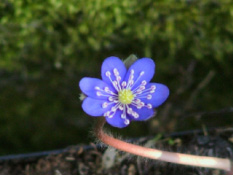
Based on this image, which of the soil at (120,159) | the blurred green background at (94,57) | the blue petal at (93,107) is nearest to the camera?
the blue petal at (93,107)

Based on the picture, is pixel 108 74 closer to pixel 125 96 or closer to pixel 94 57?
pixel 125 96

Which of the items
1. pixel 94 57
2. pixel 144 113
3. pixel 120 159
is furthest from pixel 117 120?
pixel 94 57

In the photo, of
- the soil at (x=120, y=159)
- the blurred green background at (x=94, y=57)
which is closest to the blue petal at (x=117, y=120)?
the soil at (x=120, y=159)

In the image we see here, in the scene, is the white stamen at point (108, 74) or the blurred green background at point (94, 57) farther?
the blurred green background at point (94, 57)

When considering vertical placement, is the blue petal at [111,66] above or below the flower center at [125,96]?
above

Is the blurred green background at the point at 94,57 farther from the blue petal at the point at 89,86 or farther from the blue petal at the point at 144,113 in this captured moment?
the blue petal at the point at 89,86

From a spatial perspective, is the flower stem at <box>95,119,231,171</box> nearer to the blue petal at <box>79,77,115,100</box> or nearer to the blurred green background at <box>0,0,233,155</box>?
the blue petal at <box>79,77,115,100</box>

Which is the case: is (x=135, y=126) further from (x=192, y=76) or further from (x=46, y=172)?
(x=46, y=172)

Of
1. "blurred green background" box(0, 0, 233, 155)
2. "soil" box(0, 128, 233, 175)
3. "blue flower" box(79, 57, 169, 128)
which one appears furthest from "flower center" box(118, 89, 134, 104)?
"blurred green background" box(0, 0, 233, 155)
